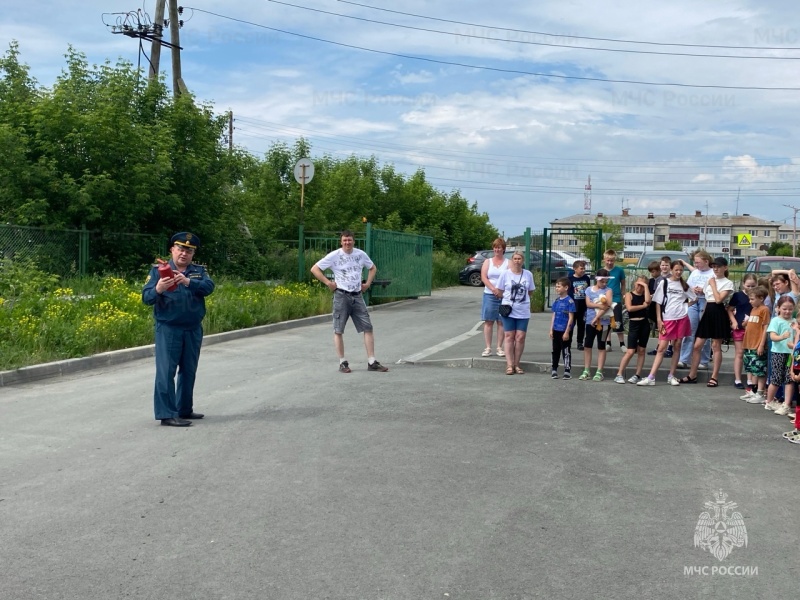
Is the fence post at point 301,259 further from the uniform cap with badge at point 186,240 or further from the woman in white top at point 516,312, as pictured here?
the uniform cap with badge at point 186,240

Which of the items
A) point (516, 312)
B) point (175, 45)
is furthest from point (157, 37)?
point (516, 312)

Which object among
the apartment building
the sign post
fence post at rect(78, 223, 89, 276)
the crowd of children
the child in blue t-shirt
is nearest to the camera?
the crowd of children

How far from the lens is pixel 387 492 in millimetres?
5707

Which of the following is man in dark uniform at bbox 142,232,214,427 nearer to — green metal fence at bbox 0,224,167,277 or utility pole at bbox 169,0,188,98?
green metal fence at bbox 0,224,167,277

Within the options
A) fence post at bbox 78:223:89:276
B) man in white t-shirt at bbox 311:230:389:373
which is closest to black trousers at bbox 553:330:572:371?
man in white t-shirt at bbox 311:230:389:373

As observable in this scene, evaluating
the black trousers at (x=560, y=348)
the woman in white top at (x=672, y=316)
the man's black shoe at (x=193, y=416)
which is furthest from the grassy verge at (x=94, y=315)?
the woman in white top at (x=672, y=316)

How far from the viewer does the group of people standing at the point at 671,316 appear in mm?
10031

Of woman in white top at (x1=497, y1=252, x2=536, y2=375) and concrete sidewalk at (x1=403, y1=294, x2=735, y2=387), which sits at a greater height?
woman in white top at (x1=497, y1=252, x2=536, y2=375)

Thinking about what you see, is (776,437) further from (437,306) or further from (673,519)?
(437,306)

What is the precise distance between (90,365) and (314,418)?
15.8 feet

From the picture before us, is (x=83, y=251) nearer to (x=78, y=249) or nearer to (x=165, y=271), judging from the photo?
(x=78, y=249)

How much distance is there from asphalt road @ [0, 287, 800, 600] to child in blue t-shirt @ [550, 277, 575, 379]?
44.1 inches

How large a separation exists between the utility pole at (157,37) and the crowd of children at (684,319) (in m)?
17.6

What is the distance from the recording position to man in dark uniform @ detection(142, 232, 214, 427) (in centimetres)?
780
